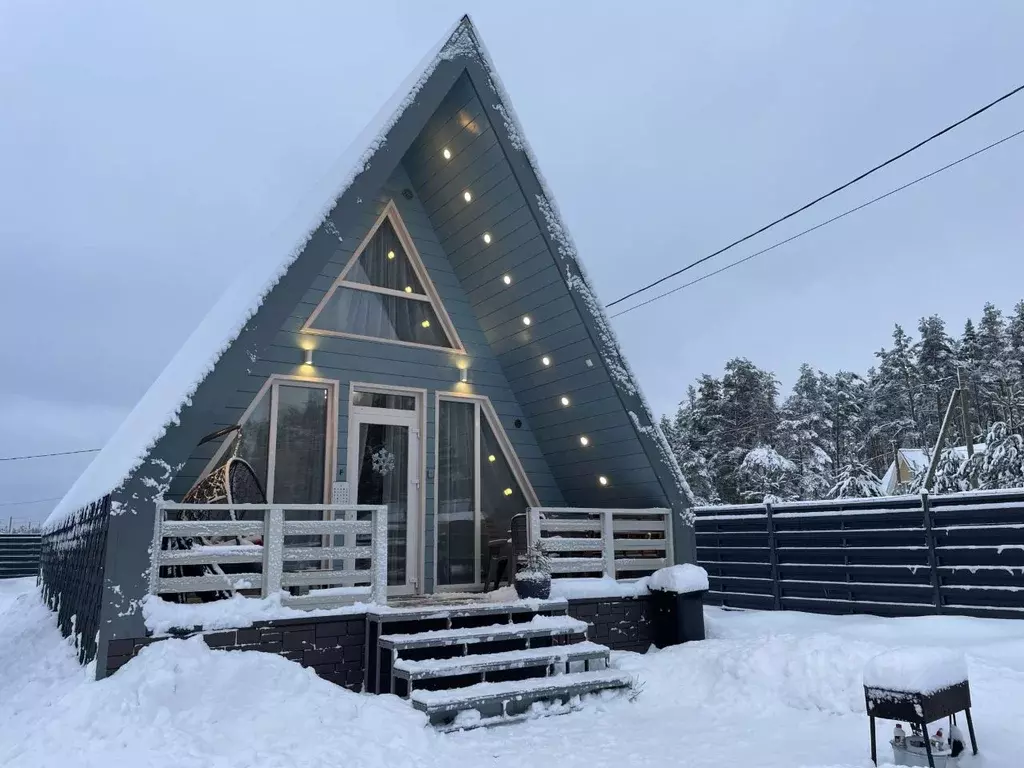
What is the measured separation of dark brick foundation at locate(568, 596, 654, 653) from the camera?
670 centimetres

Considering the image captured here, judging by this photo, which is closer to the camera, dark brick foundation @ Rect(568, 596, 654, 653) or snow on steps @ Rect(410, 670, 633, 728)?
snow on steps @ Rect(410, 670, 633, 728)

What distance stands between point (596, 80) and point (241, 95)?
66.1 ft

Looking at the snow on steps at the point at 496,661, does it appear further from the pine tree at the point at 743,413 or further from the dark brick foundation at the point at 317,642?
the pine tree at the point at 743,413

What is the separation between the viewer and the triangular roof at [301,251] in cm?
511

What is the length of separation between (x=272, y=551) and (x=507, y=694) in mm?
1976

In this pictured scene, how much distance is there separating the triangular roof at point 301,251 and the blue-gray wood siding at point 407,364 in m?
0.66

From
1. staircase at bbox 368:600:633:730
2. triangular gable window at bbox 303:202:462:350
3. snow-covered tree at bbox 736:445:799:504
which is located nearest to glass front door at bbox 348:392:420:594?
triangular gable window at bbox 303:202:462:350

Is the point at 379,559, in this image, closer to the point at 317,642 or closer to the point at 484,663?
the point at 317,642

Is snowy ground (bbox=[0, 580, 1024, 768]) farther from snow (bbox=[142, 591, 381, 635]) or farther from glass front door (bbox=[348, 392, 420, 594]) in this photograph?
glass front door (bbox=[348, 392, 420, 594])

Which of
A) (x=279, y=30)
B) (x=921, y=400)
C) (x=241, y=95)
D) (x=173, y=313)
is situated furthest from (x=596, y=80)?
(x=173, y=313)

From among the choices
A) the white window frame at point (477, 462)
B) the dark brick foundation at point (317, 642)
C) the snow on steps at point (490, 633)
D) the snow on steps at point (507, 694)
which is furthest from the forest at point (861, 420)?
the dark brick foundation at point (317, 642)

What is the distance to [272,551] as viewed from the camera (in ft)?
17.3

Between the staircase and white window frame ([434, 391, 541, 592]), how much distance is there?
196 cm

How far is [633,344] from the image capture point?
45.8 meters
